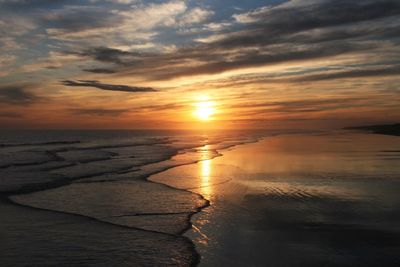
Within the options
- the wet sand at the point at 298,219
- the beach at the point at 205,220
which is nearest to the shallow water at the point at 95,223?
the beach at the point at 205,220

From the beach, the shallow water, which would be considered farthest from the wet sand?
the shallow water

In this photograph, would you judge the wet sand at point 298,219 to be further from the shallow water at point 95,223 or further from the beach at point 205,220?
the shallow water at point 95,223

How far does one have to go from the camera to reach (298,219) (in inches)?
468

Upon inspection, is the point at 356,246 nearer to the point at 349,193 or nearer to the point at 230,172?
the point at 349,193

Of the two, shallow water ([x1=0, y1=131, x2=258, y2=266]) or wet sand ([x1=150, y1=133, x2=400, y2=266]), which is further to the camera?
shallow water ([x1=0, y1=131, x2=258, y2=266])

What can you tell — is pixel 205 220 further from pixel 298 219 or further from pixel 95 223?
pixel 95 223

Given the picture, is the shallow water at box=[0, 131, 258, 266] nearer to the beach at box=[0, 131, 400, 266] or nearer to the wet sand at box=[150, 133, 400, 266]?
the beach at box=[0, 131, 400, 266]

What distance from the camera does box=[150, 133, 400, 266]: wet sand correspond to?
28.3ft

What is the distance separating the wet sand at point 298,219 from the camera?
8.62m

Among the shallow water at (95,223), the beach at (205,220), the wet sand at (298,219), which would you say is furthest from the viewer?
the shallow water at (95,223)

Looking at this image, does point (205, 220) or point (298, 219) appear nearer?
point (298, 219)

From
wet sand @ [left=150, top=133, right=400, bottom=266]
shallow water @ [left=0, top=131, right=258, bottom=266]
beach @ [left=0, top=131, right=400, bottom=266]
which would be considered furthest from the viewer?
shallow water @ [left=0, top=131, right=258, bottom=266]

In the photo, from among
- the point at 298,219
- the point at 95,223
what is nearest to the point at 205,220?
the point at 298,219

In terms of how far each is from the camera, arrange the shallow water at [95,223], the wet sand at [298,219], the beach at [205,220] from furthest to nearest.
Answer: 1. the shallow water at [95,223]
2. the beach at [205,220]
3. the wet sand at [298,219]
